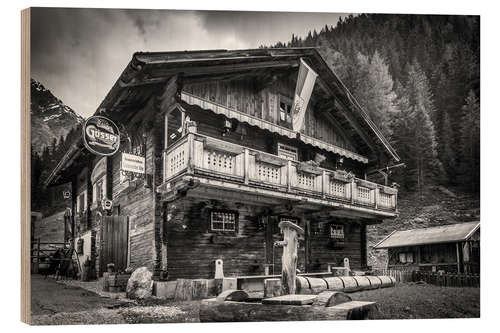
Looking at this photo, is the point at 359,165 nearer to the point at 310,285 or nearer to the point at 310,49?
the point at 310,49

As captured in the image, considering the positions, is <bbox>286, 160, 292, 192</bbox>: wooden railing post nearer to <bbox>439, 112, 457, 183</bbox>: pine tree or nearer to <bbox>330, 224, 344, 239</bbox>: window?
<bbox>330, 224, 344, 239</bbox>: window

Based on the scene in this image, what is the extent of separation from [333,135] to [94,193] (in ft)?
25.7

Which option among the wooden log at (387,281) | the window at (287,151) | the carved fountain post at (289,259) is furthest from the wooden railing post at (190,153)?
the wooden log at (387,281)

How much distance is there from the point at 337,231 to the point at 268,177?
14.6ft

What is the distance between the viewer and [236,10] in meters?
13.6

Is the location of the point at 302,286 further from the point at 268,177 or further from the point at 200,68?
the point at 200,68

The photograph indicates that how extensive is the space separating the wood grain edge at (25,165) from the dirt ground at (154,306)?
0.83 feet

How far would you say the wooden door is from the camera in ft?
45.2

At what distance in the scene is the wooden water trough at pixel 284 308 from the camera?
10.2 metres

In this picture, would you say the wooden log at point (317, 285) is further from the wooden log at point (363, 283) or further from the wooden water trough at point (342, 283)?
the wooden log at point (363, 283)

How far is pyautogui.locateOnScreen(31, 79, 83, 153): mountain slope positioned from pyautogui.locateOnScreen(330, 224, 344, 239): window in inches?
361

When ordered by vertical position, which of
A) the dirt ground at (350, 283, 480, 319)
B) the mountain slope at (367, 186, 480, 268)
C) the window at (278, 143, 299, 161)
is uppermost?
the window at (278, 143, 299, 161)

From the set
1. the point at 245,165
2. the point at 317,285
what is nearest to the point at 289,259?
the point at 317,285

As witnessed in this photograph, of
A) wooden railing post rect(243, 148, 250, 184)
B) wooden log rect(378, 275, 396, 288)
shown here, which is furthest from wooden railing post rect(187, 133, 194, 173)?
wooden log rect(378, 275, 396, 288)
